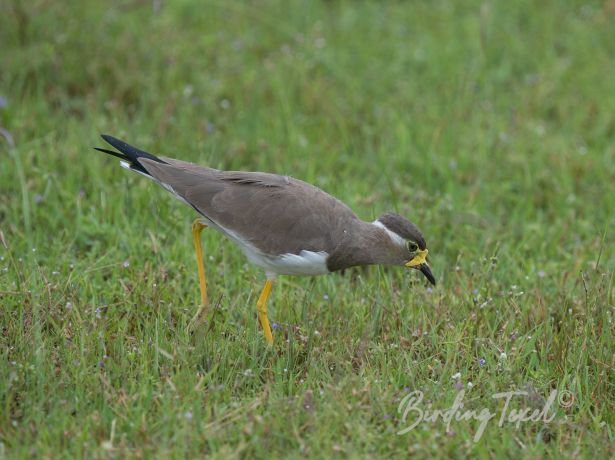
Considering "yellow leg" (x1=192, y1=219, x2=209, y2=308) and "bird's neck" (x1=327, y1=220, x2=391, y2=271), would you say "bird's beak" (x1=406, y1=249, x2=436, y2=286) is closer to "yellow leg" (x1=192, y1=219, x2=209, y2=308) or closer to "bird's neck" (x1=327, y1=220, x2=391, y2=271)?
"bird's neck" (x1=327, y1=220, x2=391, y2=271)

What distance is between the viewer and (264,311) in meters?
5.22

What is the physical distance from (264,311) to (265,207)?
59cm

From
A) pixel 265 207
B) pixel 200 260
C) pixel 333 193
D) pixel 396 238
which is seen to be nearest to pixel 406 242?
pixel 396 238

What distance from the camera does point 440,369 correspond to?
16.1 ft

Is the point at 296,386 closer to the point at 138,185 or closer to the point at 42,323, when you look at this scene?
the point at 42,323

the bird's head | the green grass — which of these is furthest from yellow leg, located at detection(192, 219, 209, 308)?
the bird's head

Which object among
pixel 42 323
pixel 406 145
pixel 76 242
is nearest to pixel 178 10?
pixel 406 145

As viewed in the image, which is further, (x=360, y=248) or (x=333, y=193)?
(x=333, y=193)

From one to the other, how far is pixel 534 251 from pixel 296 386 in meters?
2.42

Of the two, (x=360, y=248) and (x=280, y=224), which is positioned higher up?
(x=280, y=224)

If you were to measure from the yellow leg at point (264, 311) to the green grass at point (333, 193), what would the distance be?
0.09 meters

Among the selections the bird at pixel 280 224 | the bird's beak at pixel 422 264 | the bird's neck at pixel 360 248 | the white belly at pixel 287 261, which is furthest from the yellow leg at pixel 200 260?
the bird's beak at pixel 422 264

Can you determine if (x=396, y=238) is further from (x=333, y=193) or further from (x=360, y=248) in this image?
(x=333, y=193)

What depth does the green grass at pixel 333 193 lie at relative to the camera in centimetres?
Answer: 439
